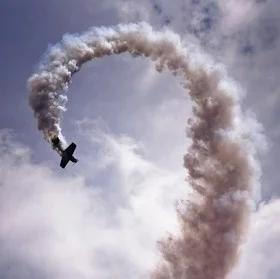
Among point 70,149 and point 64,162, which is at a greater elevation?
point 70,149

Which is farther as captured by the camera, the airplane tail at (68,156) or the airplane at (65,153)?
the airplane tail at (68,156)

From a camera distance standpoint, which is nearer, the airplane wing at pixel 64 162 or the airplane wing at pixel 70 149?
the airplane wing at pixel 70 149

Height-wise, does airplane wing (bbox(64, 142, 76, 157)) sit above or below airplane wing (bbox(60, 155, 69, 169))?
above

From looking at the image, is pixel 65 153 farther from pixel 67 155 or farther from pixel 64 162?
pixel 64 162

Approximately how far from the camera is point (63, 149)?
9775 centimetres

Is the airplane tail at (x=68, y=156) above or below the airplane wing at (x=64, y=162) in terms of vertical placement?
above

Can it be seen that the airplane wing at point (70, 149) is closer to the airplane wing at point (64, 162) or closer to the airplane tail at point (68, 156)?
the airplane tail at point (68, 156)

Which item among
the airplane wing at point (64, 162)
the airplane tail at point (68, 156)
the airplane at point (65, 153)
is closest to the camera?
the airplane at point (65, 153)

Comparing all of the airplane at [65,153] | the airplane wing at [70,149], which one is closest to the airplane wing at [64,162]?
the airplane at [65,153]

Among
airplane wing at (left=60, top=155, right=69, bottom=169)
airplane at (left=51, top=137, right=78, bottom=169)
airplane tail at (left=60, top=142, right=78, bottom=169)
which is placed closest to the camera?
airplane at (left=51, top=137, right=78, bottom=169)

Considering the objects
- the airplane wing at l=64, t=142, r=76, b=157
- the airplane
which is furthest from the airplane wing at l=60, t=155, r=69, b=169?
the airplane wing at l=64, t=142, r=76, b=157

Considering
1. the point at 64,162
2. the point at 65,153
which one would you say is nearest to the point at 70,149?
the point at 65,153

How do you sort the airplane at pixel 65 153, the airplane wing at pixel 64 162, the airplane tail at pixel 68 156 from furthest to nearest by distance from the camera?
1. the airplane wing at pixel 64 162
2. the airplane tail at pixel 68 156
3. the airplane at pixel 65 153

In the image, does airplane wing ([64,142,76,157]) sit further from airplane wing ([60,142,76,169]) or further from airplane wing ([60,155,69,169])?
airplane wing ([60,155,69,169])
